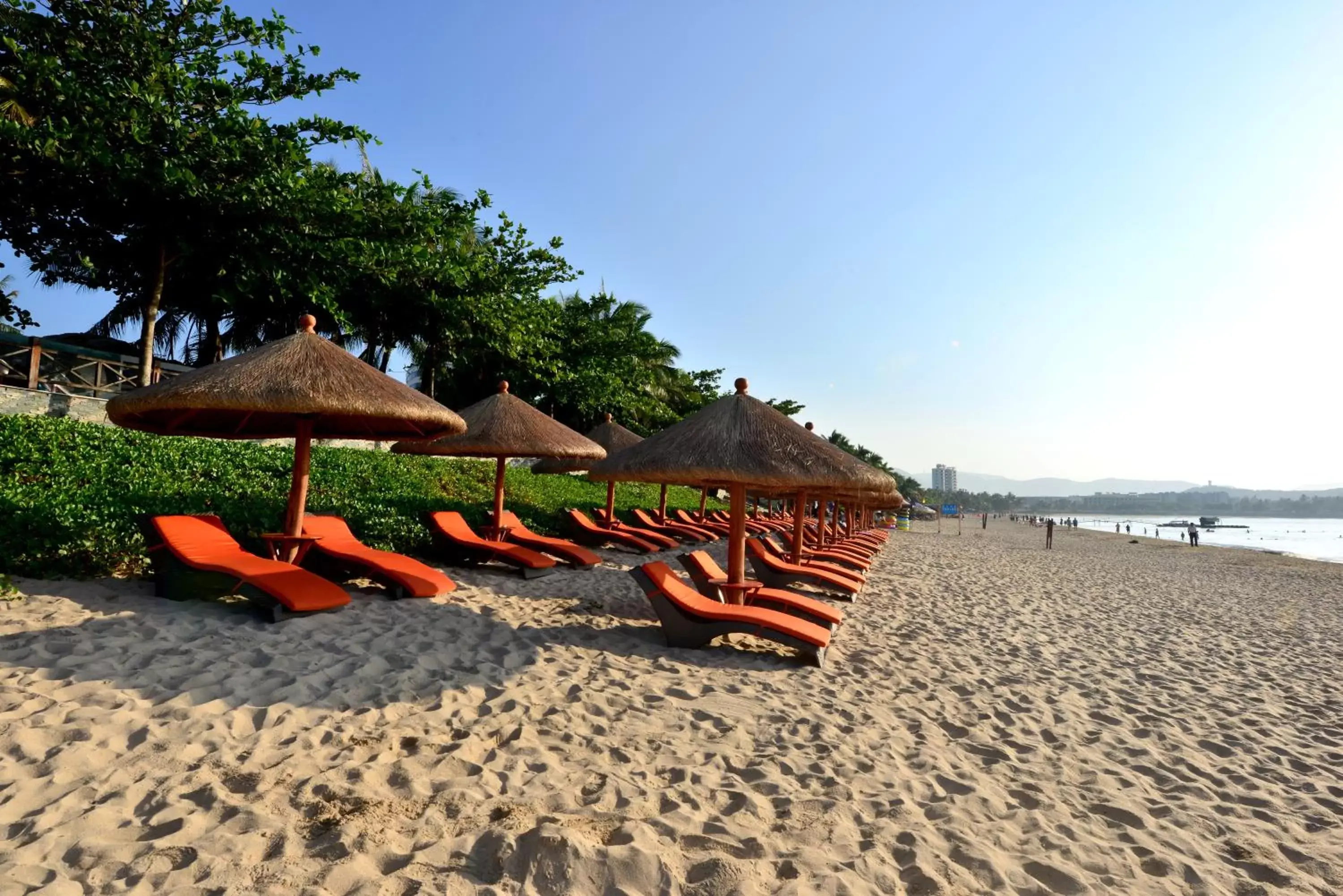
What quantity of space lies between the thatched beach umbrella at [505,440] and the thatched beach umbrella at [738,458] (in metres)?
2.62

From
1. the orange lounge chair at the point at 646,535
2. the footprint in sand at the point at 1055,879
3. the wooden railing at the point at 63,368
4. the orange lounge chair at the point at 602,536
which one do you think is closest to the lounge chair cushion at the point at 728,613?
the footprint in sand at the point at 1055,879

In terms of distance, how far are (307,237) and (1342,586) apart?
81.4 feet

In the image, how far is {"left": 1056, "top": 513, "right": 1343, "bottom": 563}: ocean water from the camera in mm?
50781

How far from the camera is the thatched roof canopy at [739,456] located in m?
5.46

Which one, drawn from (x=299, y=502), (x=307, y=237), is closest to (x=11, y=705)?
(x=299, y=502)

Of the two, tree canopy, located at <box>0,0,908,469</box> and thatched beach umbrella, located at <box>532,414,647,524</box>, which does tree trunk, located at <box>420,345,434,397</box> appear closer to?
tree canopy, located at <box>0,0,908,469</box>

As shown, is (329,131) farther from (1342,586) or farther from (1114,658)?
(1342,586)

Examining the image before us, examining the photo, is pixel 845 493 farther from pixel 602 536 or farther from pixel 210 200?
pixel 210 200

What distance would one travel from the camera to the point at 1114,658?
21.6 ft

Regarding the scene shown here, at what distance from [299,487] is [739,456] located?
Answer: 4.28m

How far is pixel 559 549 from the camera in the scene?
9.30 m

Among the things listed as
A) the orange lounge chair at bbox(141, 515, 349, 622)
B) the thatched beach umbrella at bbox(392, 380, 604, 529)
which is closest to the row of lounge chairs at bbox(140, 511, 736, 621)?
the orange lounge chair at bbox(141, 515, 349, 622)

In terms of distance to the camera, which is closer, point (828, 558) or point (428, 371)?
point (828, 558)

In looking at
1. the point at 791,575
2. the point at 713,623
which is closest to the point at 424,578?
the point at 713,623
